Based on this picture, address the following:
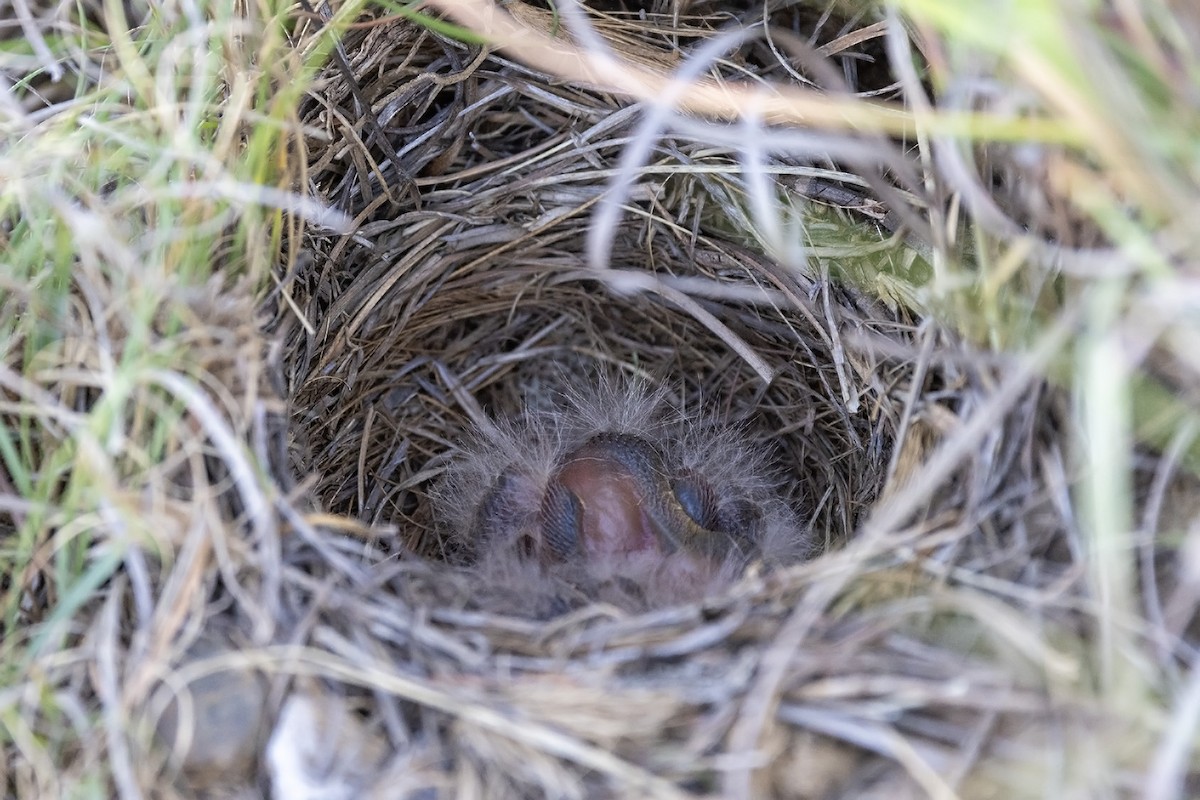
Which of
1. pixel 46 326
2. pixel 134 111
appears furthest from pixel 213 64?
pixel 46 326

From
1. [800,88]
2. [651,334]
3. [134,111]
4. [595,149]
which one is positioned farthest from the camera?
[651,334]

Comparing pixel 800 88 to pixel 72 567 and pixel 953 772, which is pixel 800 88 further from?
pixel 72 567

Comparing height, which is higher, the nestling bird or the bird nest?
the bird nest

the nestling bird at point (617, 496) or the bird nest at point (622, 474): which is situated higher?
the bird nest at point (622, 474)

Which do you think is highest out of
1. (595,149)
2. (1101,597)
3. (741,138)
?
(741,138)

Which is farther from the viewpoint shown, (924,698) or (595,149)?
(595,149)

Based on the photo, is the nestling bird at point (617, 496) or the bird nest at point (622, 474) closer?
the bird nest at point (622, 474)

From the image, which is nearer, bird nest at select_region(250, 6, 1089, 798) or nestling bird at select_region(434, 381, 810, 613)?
bird nest at select_region(250, 6, 1089, 798)
